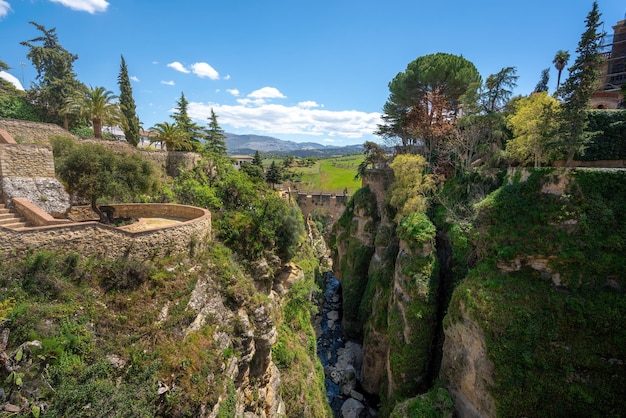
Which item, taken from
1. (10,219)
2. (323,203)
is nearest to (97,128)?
(10,219)

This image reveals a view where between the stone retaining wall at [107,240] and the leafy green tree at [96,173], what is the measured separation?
4.73m

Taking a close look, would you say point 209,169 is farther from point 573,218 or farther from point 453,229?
point 573,218

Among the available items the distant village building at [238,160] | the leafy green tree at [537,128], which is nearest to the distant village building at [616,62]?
the leafy green tree at [537,128]

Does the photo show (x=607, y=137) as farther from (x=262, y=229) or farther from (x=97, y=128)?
(x=97, y=128)

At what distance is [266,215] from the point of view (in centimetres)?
1898

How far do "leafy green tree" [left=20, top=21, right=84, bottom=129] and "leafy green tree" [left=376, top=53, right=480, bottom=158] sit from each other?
32066 mm

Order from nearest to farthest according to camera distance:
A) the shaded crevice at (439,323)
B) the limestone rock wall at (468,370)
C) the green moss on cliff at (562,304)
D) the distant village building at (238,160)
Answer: the green moss on cliff at (562,304), the limestone rock wall at (468,370), the shaded crevice at (439,323), the distant village building at (238,160)

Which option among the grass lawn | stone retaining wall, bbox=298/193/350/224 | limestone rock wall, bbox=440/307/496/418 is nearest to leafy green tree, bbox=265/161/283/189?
stone retaining wall, bbox=298/193/350/224

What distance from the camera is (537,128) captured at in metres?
16.3

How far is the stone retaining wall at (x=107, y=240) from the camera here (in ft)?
29.4

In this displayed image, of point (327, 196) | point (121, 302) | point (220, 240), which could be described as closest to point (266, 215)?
point (220, 240)

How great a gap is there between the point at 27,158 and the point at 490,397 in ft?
81.0

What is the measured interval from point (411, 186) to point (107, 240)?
2073 cm

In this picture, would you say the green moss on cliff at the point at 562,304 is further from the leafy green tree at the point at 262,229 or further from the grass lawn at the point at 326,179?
the grass lawn at the point at 326,179
